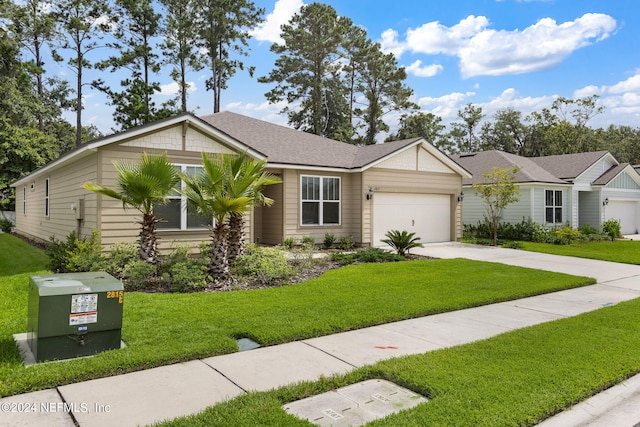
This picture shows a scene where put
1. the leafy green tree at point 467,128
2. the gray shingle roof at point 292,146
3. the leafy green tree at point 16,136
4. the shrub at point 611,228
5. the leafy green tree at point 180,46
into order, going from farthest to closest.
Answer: the leafy green tree at point 467,128 < the leafy green tree at point 180,46 < the shrub at point 611,228 < the leafy green tree at point 16,136 < the gray shingle roof at point 292,146

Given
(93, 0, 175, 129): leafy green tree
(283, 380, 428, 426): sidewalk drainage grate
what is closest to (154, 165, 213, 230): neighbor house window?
(283, 380, 428, 426): sidewalk drainage grate

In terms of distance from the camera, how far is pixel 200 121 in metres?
11.7

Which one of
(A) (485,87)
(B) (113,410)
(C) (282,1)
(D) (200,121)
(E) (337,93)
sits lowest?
(B) (113,410)

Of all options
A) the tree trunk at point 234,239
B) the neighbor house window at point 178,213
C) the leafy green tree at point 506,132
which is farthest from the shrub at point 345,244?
the leafy green tree at point 506,132

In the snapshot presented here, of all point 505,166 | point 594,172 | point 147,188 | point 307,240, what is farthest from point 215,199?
point 594,172

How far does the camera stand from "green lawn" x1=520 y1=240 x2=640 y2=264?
1441 cm

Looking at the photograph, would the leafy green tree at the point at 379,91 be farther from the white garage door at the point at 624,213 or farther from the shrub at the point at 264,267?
the shrub at the point at 264,267

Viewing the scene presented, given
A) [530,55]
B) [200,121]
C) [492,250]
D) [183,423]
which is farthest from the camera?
[530,55]

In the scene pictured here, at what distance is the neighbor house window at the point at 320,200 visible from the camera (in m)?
15.2

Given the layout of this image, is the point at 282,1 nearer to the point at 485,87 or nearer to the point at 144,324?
the point at 485,87

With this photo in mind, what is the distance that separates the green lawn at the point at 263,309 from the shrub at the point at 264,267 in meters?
0.69

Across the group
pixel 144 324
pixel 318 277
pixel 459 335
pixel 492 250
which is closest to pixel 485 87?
pixel 492 250

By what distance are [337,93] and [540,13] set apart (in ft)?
72.1

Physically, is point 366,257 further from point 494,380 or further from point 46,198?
point 46,198
